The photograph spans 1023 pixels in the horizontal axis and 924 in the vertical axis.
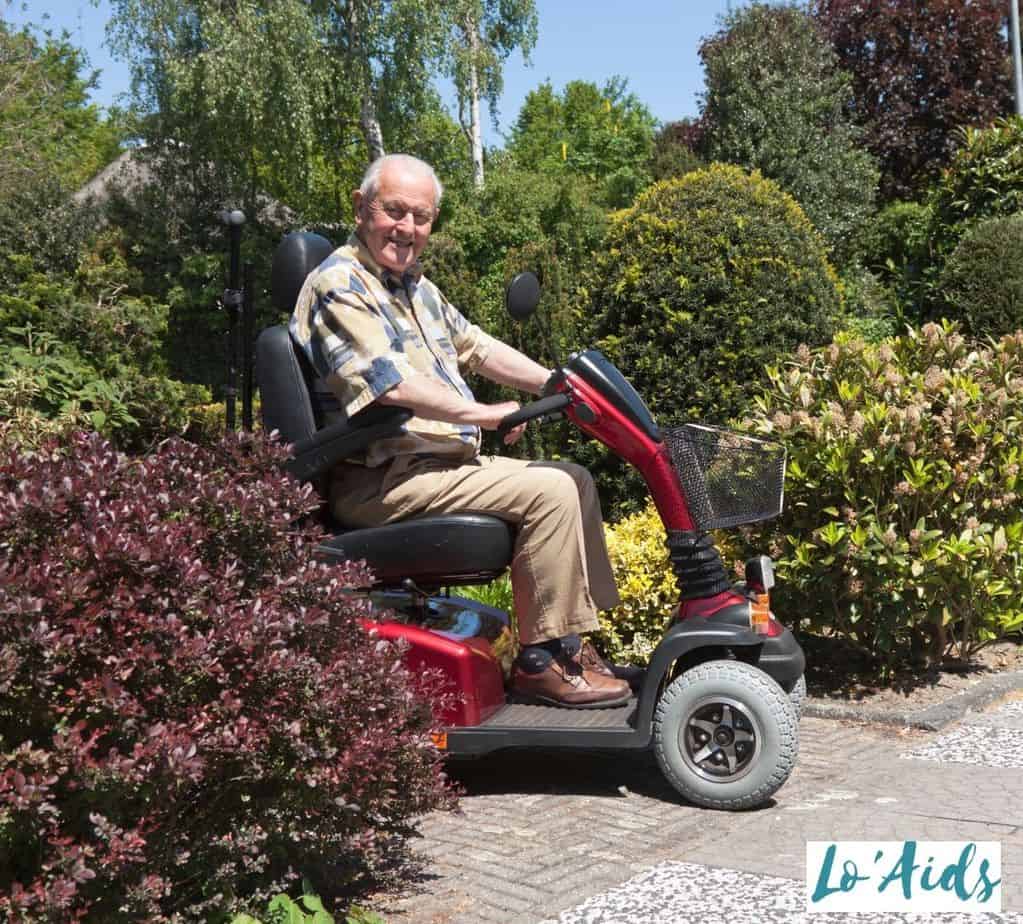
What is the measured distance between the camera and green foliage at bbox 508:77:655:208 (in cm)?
3186

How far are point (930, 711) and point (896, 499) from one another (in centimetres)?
82

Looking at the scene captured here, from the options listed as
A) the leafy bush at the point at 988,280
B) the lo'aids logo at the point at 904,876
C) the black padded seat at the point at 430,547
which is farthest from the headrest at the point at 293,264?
the leafy bush at the point at 988,280

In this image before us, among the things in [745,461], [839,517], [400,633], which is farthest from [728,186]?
[400,633]

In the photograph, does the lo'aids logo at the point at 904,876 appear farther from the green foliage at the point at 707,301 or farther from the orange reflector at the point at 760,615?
the green foliage at the point at 707,301

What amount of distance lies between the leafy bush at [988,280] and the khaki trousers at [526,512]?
239 inches

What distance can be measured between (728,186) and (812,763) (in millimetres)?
3474

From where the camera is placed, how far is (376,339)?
3781 millimetres

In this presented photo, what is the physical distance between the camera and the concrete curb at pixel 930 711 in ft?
15.8

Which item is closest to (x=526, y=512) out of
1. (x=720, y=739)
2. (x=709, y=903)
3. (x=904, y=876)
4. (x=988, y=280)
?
(x=720, y=739)

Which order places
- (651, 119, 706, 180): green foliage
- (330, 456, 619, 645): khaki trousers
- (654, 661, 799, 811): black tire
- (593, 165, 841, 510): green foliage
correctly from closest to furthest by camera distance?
(654, 661, 799, 811): black tire < (330, 456, 619, 645): khaki trousers < (593, 165, 841, 510): green foliage < (651, 119, 706, 180): green foliage

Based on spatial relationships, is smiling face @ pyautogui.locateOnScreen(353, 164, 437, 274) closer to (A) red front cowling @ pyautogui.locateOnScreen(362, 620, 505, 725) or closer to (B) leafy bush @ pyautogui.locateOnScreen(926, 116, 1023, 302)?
(A) red front cowling @ pyautogui.locateOnScreen(362, 620, 505, 725)

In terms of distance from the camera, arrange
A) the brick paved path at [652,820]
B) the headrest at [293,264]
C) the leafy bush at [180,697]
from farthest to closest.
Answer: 1. the headrest at [293,264]
2. the brick paved path at [652,820]
3. the leafy bush at [180,697]

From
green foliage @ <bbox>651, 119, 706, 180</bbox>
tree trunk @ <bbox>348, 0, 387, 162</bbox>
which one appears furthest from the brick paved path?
tree trunk @ <bbox>348, 0, 387, 162</bbox>

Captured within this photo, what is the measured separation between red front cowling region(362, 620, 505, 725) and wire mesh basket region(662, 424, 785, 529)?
0.80 meters
